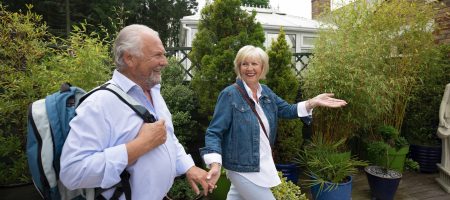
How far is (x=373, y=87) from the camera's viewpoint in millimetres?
3543

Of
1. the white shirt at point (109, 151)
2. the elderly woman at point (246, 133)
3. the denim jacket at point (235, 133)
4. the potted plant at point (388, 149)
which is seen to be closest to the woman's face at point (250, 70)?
the elderly woman at point (246, 133)

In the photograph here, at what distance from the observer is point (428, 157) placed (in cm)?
465

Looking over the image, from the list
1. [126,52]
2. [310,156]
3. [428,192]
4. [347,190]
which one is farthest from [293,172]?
[126,52]

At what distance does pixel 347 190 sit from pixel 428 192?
4.99 feet

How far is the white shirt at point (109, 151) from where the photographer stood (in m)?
1.09

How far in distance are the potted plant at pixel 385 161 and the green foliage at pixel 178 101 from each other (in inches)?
90.6

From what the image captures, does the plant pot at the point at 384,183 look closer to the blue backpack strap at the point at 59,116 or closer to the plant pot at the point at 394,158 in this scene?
the plant pot at the point at 394,158

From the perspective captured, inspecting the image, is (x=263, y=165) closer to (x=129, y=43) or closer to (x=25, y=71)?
(x=129, y=43)

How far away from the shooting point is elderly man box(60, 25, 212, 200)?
3.60ft

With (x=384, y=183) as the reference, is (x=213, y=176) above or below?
above

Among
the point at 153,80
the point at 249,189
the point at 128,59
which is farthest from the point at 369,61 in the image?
the point at 128,59

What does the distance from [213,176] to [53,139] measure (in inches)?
33.6

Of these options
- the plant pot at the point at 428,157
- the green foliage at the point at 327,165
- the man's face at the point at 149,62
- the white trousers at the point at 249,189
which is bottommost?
the plant pot at the point at 428,157

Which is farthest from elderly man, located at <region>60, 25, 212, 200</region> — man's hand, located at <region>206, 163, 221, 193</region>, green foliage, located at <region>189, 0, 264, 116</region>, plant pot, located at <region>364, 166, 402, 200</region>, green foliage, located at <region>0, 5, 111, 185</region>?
plant pot, located at <region>364, 166, 402, 200</region>
